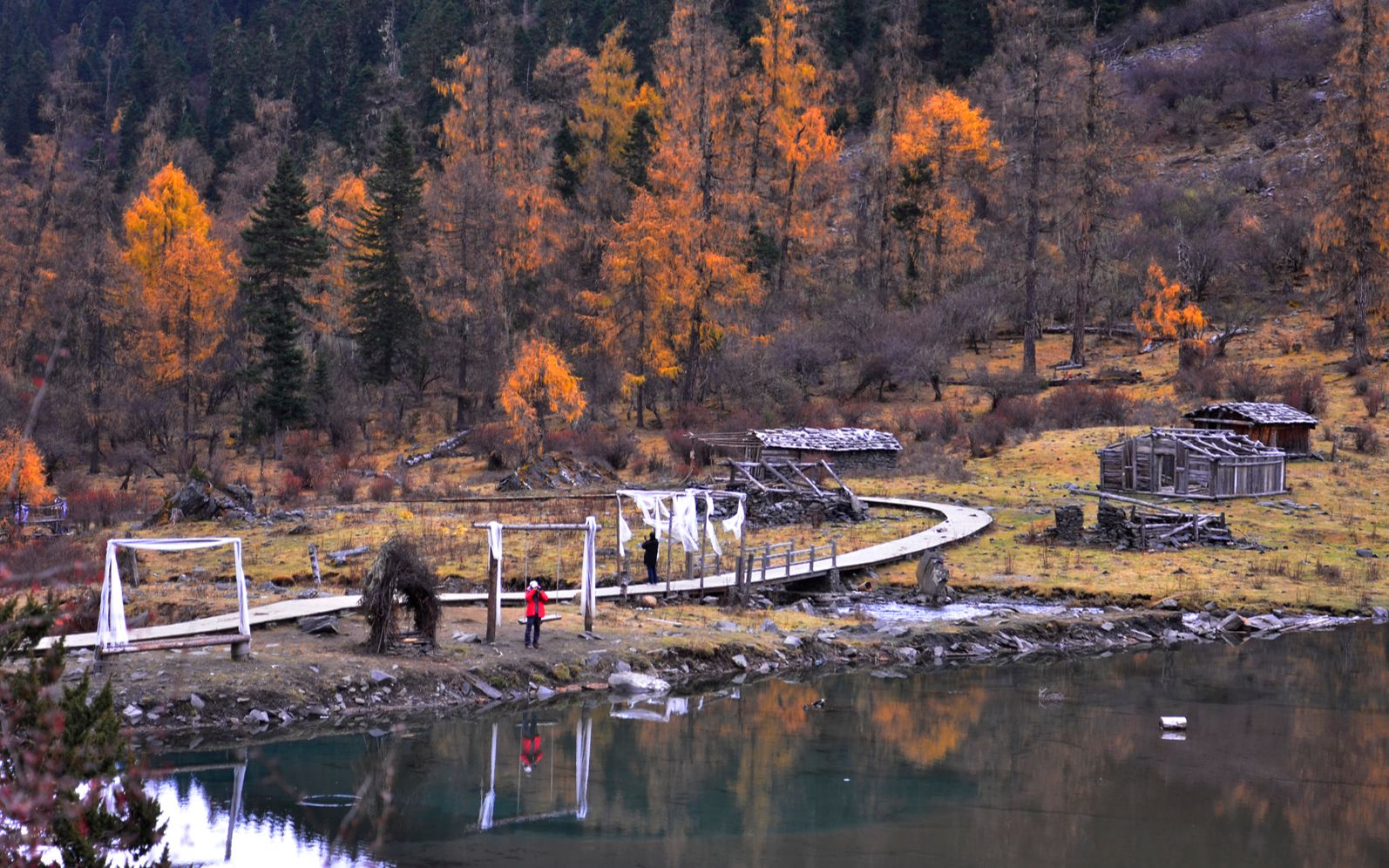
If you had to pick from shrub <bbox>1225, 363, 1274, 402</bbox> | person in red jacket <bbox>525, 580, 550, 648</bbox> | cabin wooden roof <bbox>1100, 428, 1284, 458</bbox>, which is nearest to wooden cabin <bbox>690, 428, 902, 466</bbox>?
cabin wooden roof <bbox>1100, 428, 1284, 458</bbox>

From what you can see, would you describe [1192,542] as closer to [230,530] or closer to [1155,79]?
[230,530]

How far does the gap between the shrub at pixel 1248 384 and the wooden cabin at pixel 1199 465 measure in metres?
10.5

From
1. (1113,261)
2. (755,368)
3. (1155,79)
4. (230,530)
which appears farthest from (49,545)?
(1155,79)

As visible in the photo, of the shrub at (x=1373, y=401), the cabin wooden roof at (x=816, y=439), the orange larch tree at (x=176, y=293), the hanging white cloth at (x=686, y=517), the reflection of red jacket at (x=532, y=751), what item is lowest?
the reflection of red jacket at (x=532, y=751)

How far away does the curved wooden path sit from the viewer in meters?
25.1

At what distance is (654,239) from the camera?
210ft

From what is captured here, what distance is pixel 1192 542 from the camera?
3997 centimetres

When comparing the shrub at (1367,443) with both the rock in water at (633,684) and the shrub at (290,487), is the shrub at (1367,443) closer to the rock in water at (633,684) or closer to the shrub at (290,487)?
the rock in water at (633,684)

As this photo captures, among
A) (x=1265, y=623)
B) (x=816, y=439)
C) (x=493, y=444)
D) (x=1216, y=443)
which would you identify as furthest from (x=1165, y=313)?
(x=1265, y=623)

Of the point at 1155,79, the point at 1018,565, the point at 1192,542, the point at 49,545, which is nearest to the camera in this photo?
the point at 49,545

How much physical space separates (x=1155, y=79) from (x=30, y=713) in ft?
348

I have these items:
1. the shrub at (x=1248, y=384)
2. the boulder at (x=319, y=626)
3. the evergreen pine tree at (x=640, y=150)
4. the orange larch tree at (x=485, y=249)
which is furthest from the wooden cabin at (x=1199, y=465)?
the evergreen pine tree at (x=640, y=150)

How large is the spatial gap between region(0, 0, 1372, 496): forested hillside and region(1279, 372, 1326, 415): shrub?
603cm

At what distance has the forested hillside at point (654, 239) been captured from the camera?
62.5 m
